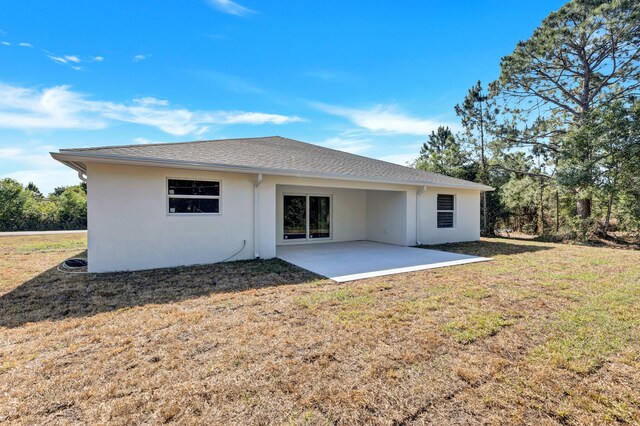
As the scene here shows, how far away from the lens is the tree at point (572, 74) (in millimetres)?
12625

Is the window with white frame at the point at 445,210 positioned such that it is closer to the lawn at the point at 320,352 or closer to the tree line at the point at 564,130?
the tree line at the point at 564,130

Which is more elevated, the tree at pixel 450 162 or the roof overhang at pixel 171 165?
the tree at pixel 450 162

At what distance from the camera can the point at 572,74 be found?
15.0 meters

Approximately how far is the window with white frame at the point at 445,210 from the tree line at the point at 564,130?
5.07 m

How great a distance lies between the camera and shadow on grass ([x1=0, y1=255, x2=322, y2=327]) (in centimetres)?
428

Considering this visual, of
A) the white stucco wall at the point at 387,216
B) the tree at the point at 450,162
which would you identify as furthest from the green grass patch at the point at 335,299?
the tree at the point at 450,162

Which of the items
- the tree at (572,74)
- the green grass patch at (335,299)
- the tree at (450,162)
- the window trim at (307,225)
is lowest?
the green grass patch at (335,299)

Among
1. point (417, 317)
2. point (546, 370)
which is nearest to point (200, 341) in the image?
point (417, 317)

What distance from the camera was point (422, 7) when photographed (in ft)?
33.0

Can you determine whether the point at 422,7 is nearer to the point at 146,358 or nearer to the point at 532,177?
the point at 532,177

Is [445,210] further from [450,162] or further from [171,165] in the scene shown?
[171,165]

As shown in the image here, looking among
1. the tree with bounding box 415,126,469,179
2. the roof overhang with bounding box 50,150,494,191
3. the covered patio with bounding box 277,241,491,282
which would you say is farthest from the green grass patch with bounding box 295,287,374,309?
the tree with bounding box 415,126,469,179

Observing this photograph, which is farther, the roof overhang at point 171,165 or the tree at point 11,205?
the tree at point 11,205

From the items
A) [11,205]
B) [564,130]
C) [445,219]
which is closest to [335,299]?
[445,219]
